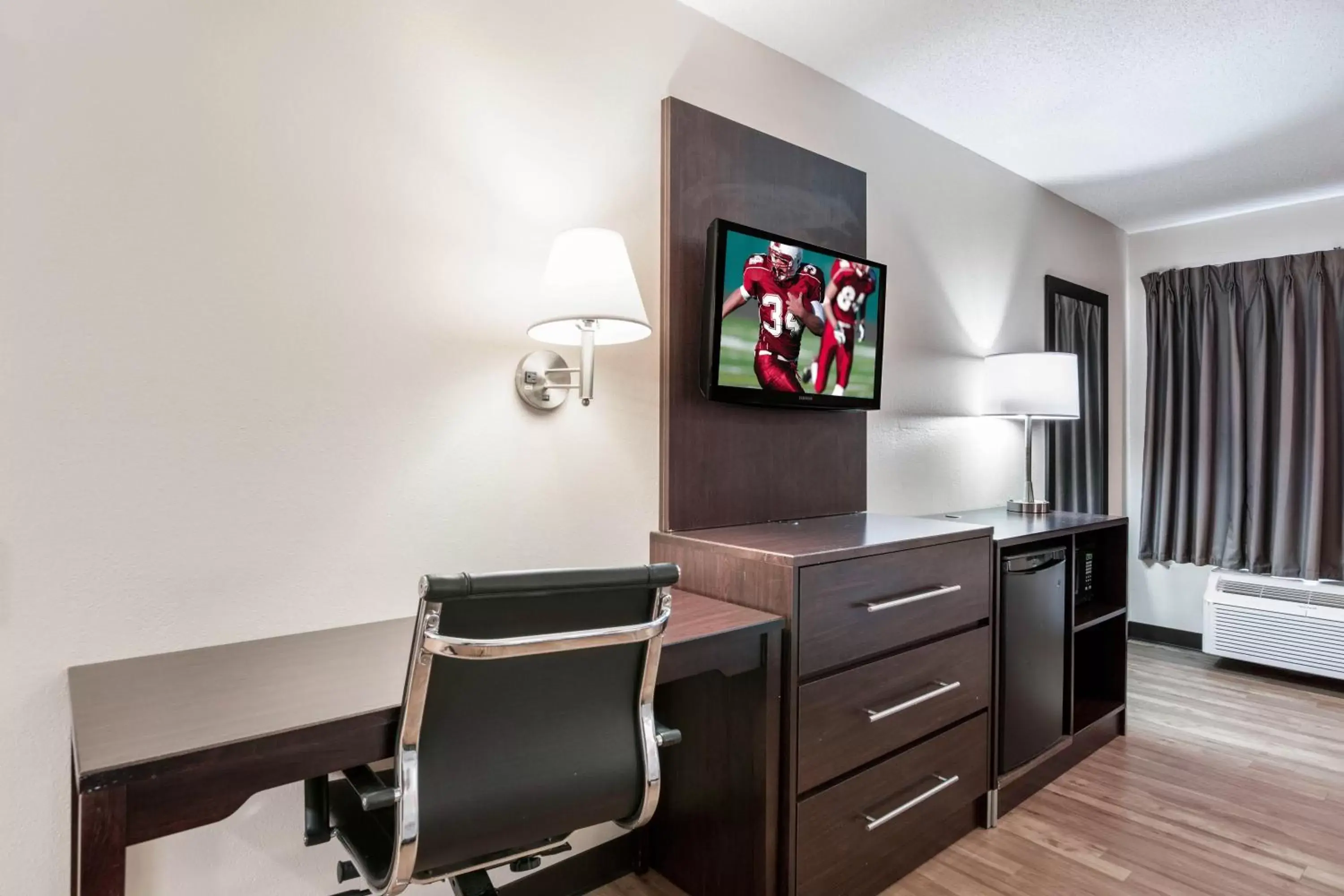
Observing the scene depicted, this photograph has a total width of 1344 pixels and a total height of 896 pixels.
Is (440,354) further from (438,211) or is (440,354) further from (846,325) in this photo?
(846,325)

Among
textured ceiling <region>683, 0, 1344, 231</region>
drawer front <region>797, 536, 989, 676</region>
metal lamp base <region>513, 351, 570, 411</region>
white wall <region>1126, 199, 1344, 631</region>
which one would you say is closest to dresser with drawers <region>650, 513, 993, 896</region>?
drawer front <region>797, 536, 989, 676</region>

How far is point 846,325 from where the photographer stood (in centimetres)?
250

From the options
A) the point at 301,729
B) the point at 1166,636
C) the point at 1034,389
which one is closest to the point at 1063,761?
the point at 1034,389

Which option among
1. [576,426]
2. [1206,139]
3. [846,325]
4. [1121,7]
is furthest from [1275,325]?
[576,426]

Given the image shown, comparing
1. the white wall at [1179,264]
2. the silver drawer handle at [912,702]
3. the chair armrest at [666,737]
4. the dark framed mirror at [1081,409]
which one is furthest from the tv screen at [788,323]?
the white wall at [1179,264]

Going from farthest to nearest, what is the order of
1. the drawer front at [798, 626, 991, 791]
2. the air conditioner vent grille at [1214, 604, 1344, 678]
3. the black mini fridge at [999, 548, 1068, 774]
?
the air conditioner vent grille at [1214, 604, 1344, 678] → the black mini fridge at [999, 548, 1068, 774] → the drawer front at [798, 626, 991, 791]

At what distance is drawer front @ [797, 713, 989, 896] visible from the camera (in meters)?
1.79

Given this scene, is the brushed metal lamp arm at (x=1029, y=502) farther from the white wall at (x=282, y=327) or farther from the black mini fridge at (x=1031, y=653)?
the white wall at (x=282, y=327)

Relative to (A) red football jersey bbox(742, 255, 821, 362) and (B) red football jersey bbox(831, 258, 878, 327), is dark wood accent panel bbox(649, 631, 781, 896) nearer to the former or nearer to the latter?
(A) red football jersey bbox(742, 255, 821, 362)

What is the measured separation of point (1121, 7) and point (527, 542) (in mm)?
2251

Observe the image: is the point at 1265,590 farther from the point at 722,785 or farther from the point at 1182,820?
the point at 722,785

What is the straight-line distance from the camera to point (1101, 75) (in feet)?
8.41

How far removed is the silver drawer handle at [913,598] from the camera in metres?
1.88

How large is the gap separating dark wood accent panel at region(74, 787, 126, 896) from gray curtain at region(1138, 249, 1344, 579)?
15.3 ft
